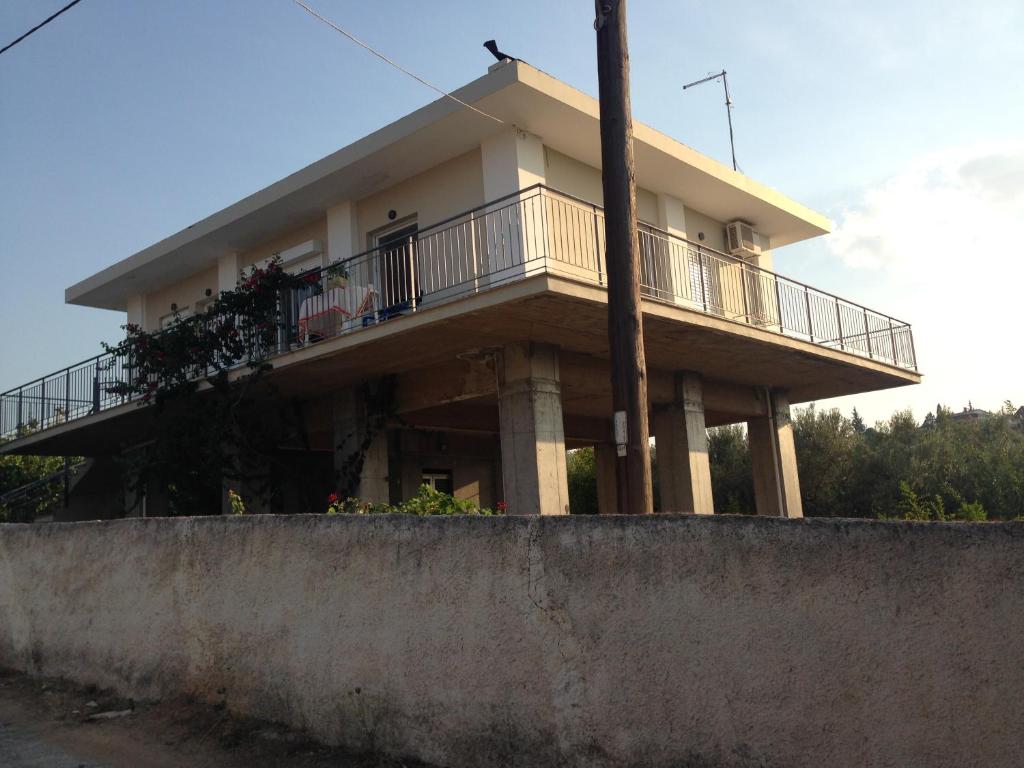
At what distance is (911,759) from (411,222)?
38.7ft

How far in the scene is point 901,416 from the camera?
25.8 metres

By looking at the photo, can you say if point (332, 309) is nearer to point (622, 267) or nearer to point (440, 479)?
point (440, 479)

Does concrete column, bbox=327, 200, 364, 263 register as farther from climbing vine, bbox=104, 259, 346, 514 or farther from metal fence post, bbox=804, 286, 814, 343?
metal fence post, bbox=804, 286, 814, 343

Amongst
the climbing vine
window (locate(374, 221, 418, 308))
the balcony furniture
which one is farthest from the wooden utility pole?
the climbing vine

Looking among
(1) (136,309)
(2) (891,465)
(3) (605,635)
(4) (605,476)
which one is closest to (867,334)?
(4) (605,476)

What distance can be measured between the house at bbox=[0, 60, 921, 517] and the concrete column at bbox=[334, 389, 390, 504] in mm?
41

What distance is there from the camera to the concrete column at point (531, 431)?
11.2 metres

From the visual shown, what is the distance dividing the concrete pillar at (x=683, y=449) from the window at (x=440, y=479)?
4.67 m

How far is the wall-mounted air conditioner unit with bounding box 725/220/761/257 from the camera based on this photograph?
16125 millimetres

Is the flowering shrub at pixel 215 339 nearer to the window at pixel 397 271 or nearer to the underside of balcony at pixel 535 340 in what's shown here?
the underside of balcony at pixel 535 340

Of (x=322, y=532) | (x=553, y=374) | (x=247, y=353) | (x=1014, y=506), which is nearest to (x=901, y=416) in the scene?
(x=1014, y=506)

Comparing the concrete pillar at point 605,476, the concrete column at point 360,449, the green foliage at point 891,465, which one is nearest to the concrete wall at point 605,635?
the concrete column at point 360,449

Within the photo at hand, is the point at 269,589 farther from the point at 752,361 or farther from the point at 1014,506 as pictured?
the point at 1014,506

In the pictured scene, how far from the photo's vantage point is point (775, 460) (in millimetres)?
16531
